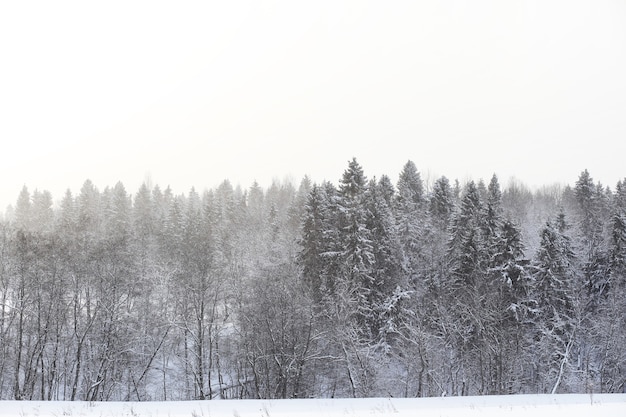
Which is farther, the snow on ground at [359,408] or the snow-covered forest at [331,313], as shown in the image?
the snow-covered forest at [331,313]

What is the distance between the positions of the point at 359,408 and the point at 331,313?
73.9 feet

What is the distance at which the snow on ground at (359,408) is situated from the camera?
14.3 meters

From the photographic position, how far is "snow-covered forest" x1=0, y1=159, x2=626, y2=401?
37.5 metres

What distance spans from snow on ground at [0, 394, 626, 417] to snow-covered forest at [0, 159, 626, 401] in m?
15.6

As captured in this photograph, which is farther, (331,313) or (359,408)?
(331,313)

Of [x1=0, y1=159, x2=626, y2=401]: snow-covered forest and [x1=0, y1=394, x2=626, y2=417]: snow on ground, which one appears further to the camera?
[x1=0, y1=159, x2=626, y2=401]: snow-covered forest

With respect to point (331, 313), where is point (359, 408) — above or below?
below

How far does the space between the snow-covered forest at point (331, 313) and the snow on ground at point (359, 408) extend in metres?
15.6

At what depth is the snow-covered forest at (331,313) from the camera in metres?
37.5

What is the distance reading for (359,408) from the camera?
1677 cm

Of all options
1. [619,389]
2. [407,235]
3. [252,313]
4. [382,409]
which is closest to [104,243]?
[252,313]

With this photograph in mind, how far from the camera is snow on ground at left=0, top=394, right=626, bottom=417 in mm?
14258

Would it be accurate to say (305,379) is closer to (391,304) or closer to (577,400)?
(391,304)

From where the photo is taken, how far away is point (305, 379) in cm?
4022
